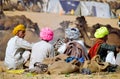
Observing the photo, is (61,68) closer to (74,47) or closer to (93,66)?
(93,66)

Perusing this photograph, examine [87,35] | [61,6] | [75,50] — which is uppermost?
[61,6]

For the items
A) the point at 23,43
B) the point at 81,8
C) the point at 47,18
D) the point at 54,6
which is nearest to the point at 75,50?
the point at 23,43

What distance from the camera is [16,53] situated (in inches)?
311

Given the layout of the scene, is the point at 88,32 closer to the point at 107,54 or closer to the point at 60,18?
the point at 60,18

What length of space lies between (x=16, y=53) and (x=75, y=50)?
4.17ft

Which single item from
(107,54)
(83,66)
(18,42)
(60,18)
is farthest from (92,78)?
(60,18)

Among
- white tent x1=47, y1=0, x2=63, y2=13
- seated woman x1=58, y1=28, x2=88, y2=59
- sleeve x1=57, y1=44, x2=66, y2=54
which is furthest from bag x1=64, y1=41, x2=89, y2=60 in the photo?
white tent x1=47, y1=0, x2=63, y2=13

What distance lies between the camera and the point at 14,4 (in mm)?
11680

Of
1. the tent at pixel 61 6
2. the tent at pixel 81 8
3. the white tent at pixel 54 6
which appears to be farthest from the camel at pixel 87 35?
the white tent at pixel 54 6

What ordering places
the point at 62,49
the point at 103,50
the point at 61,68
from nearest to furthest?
the point at 61,68, the point at 103,50, the point at 62,49

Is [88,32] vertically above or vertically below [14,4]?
below

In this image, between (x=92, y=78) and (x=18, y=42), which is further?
(x=18, y=42)

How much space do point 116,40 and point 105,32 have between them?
4842 mm

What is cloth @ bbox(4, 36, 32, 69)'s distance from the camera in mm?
7777
